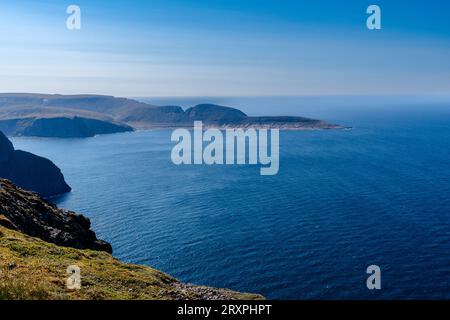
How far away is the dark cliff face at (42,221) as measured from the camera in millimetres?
60250

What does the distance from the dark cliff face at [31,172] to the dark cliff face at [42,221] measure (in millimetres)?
125627

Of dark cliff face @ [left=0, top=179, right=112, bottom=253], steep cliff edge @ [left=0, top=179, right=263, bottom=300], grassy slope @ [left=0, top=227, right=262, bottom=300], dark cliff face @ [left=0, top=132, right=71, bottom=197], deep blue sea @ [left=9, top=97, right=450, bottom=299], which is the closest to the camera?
grassy slope @ [left=0, top=227, right=262, bottom=300]

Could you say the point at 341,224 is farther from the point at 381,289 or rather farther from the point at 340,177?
the point at 340,177

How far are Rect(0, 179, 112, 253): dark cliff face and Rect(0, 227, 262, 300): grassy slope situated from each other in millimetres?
8121

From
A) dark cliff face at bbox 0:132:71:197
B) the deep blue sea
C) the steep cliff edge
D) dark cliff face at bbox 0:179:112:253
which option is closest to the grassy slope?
the steep cliff edge

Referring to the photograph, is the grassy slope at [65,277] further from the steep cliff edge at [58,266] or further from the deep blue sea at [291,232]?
the deep blue sea at [291,232]

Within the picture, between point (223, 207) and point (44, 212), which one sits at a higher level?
point (44, 212)

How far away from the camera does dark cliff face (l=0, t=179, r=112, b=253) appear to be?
60250 millimetres

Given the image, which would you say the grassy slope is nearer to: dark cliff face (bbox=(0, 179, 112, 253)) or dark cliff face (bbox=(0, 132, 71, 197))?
dark cliff face (bbox=(0, 179, 112, 253))

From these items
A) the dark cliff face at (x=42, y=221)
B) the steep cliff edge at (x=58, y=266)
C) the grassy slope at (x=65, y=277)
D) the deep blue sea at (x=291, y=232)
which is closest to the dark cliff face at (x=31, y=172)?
the deep blue sea at (x=291, y=232)

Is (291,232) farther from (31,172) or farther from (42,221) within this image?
(31,172)
